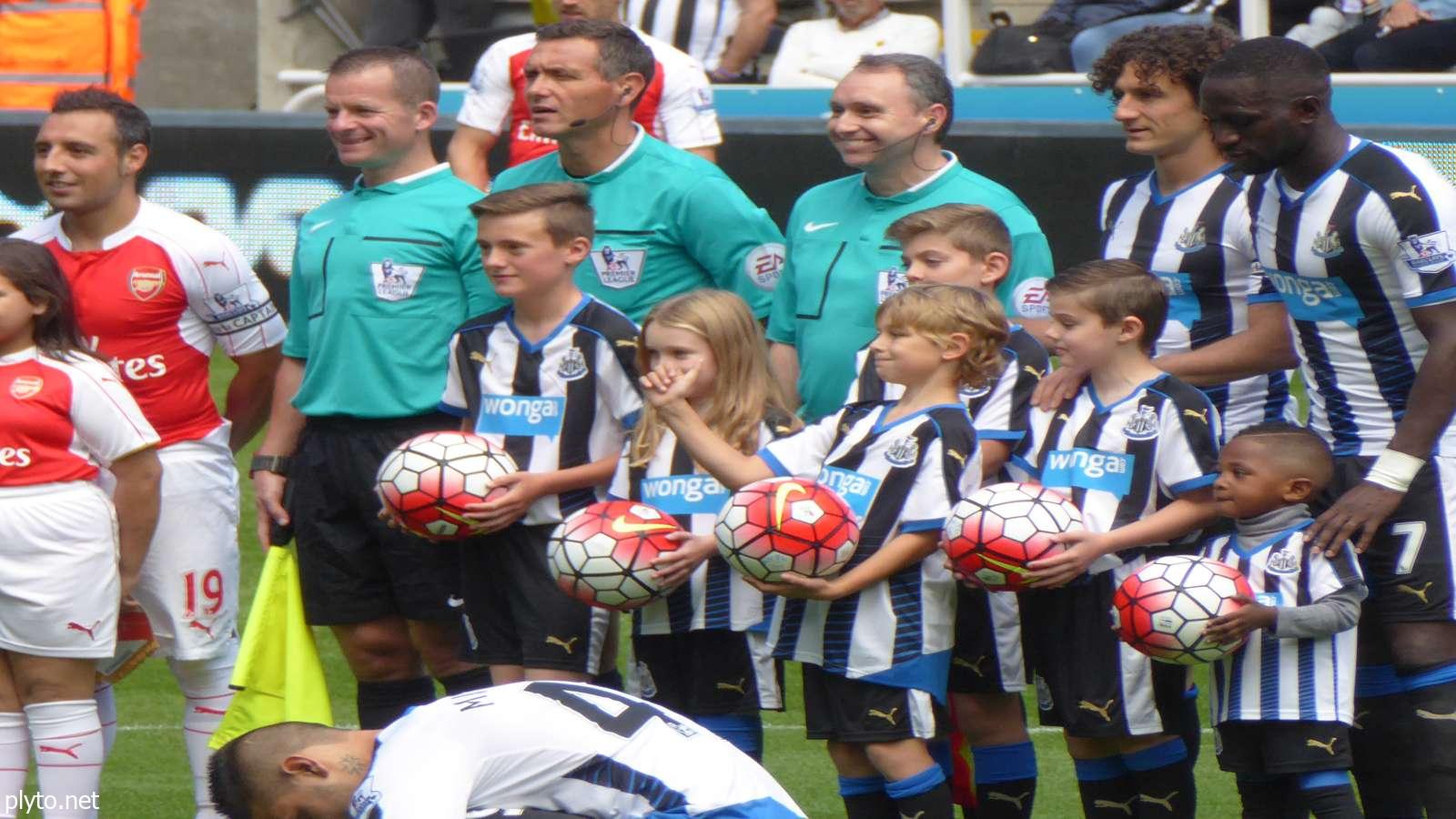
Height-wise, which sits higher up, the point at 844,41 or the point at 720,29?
the point at 844,41

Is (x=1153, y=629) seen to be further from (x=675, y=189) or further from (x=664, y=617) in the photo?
(x=675, y=189)

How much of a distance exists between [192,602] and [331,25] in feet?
26.8

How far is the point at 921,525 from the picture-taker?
4.94 m

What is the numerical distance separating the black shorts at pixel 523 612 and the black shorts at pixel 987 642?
0.91 m

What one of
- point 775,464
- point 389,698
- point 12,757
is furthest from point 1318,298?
point 12,757

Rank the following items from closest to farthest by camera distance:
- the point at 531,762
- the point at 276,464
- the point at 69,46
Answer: the point at 531,762 → the point at 276,464 → the point at 69,46

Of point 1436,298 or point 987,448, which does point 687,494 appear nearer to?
point 987,448

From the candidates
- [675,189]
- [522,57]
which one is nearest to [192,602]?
[675,189]

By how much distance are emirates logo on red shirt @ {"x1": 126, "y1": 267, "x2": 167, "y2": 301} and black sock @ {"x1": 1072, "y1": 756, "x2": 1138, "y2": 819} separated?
9.05 ft

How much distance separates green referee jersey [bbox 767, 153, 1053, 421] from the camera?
5441 millimetres

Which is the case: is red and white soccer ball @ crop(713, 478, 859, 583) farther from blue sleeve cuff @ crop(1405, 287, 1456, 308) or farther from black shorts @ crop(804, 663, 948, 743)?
blue sleeve cuff @ crop(1405, 287, 1456, 308)

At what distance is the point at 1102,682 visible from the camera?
5.02 metres

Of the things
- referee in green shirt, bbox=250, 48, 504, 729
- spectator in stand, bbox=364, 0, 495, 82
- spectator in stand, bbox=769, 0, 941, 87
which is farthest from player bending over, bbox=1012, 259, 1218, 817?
spectator in stand, bbox=364, 0, 495, 82

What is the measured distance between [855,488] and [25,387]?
2.08m
